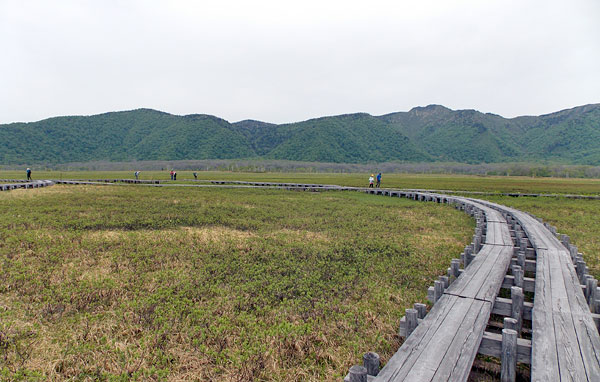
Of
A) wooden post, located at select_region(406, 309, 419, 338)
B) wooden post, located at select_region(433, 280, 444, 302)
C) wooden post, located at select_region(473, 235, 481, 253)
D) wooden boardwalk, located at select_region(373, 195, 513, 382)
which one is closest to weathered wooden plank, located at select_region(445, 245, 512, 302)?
wooden boardwalk, located at select_region(373, 195, 513, 382)

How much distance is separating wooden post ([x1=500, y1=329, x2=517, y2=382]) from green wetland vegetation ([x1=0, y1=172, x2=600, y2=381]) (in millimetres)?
1677

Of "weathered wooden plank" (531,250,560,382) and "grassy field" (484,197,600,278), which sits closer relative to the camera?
"weathered wooden plank" (531,250,560,382)

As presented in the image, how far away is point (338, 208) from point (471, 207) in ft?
26.7

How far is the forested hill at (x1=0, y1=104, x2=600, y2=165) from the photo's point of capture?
151 meters

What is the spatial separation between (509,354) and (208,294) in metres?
5.76

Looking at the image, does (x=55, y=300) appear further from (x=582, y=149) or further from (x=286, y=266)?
(x=582, y=149)

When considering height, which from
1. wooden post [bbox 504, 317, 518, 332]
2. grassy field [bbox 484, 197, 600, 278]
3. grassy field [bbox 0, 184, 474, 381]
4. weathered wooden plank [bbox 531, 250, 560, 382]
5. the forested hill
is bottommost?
grassy field [bbox 0, 184, 474, 381]

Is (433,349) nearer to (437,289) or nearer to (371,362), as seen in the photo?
(371,362)

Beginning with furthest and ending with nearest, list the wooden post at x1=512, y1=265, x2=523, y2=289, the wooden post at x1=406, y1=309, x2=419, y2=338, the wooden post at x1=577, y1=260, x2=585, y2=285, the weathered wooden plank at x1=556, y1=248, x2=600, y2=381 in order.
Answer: the wooden post at x1=577, y1=260, x2=585, y2=285
the wooden post at x1=512, y1=265, x2=523, y2=289
the wooden post at x1=406, y1=309, x2=419, y2=338
the weathered wooden plank at x1=556, y1=248, x2=600, y2=381

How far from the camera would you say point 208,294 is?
7.25m

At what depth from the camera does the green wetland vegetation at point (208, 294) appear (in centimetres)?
483

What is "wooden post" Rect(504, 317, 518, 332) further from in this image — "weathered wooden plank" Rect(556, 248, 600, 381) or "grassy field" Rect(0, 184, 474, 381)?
"grassy field" Rect(0, 184, 474, 381)

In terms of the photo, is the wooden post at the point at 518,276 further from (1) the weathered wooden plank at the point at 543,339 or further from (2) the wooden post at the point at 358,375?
(2) the wooden post at the point at 358,375

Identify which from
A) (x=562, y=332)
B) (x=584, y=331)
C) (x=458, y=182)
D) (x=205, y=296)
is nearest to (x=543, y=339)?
(x=562, y=332)
